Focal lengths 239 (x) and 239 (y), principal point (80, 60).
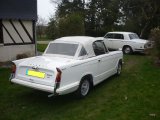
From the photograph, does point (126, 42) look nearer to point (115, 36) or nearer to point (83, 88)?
point (115, 36)

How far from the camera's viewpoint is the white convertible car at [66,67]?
19.3ft

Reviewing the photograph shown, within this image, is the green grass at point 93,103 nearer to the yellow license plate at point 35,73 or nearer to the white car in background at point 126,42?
the yellow license plate at point 35,73

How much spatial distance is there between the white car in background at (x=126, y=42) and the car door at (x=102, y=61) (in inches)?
323

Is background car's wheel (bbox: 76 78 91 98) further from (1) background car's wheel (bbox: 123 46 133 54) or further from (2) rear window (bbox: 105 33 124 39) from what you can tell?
(2) rear window (bbox: 105 33 124 39)

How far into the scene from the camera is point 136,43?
1642cm

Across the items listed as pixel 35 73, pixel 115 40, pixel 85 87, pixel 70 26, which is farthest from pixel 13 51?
pixel 115 40

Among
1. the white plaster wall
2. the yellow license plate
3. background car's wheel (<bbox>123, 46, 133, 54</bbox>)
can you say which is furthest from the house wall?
background car's wheel (<bbox>123, 46, 133, 54</bbox>)

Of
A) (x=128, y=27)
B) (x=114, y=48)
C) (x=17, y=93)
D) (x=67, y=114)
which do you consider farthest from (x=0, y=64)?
(x=128, y=27)

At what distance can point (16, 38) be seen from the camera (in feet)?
43.3

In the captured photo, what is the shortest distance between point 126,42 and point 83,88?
415 inches

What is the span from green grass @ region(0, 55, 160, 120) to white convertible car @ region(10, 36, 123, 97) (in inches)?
18.0

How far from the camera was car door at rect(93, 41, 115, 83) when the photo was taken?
25.1ft

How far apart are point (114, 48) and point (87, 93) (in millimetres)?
10521

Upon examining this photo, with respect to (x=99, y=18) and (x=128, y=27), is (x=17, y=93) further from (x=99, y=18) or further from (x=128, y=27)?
(x=99, y=18)
